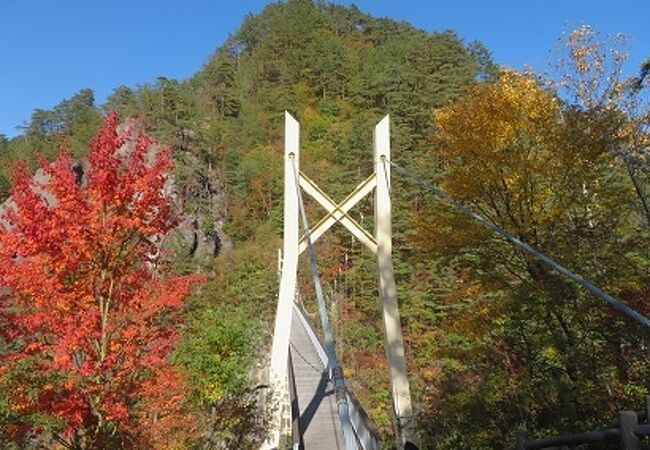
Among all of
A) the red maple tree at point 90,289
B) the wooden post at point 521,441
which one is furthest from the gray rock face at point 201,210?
the wooden post at point 521,441

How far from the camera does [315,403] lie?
900 centimetres

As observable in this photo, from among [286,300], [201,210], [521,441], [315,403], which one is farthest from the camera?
[201,210]

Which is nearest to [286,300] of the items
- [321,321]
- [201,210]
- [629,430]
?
[321,321]

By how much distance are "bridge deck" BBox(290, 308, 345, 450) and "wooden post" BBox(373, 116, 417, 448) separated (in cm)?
89

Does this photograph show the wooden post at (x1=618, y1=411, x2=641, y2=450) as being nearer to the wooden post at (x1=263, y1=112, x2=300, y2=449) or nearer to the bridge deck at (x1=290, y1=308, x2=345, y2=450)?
the bridge deck at (x1=290, y1=308, x2=345, y2=450)

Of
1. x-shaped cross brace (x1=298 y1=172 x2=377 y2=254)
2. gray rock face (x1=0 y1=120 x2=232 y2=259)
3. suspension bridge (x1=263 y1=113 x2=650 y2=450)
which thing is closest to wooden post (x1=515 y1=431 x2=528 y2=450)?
suspension bridge (x1=263 y1=113 x2=650 y2=450)

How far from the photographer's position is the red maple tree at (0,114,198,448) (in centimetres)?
553

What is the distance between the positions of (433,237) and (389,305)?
1.38 m

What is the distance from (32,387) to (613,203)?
6.12 meters

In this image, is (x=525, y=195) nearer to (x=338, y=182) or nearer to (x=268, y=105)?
(x=338, y=182)

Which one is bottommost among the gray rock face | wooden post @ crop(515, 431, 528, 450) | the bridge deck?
wooden post @ crop(515, 431, 528, 450)

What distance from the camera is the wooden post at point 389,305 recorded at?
7.20 meters

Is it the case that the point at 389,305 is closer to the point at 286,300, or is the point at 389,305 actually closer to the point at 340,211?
the point at 286,300

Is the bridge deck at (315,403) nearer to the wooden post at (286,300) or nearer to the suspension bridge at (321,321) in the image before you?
the suspension bridge at (321,321)
